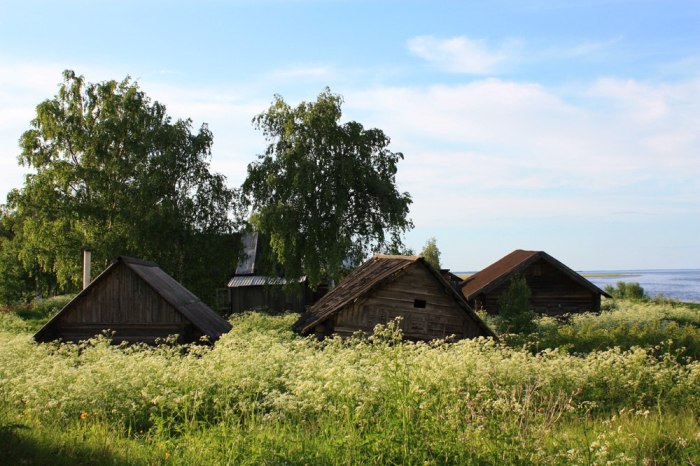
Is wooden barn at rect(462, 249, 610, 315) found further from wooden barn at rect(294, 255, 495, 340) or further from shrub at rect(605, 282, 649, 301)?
shrub at rect(605, 282, 649, 301)

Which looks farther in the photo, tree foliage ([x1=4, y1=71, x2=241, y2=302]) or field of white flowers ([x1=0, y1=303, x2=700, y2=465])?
tree foliage ([x1=4, y1=71, x2=241, y2=302])

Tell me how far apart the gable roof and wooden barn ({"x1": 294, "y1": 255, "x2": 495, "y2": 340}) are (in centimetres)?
1368

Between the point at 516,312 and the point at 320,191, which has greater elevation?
the point at 320,191

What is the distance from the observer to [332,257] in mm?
35188

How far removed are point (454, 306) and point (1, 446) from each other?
15.1 meters

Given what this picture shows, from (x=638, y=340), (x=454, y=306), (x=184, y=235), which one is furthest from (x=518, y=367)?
(x=184, y=235)

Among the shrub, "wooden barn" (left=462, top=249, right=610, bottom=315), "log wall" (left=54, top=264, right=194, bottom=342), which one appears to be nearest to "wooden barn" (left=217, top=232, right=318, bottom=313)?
"wooden barn" (left=462, top=249, right=610, bottom=315)

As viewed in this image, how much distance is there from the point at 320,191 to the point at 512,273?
11232 millimetres

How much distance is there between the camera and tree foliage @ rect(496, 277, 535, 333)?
87.4ft

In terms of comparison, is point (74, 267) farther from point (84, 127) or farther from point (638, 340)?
point (638, 340)

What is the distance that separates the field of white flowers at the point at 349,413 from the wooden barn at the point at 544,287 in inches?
862

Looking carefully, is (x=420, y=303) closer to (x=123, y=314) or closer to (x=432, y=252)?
(x=123, y=314)

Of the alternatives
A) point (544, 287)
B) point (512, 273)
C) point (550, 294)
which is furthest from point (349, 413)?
point (550, 294)

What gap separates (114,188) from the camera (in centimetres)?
3584
